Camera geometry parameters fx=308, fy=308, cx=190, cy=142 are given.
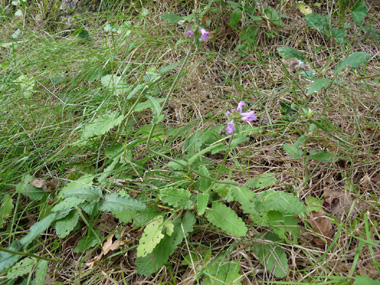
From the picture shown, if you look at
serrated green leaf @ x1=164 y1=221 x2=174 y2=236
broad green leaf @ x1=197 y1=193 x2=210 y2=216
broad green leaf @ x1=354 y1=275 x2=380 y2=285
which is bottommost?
serrated green leaf @ x1=164 y1=221 x2=174 y2=236

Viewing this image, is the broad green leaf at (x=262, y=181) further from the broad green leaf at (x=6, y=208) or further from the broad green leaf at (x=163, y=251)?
the broad green leaf at (x=6, y=208)

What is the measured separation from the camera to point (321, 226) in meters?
1.38

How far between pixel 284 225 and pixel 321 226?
177 millimetres

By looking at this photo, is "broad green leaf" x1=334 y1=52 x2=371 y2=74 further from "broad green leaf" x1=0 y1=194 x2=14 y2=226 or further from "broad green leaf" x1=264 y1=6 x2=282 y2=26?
"broad green leaf" x1=0 y1=194 x2=14 y2=226

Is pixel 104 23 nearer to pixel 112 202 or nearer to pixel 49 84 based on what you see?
pixel 49 84

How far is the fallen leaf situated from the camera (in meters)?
1.34

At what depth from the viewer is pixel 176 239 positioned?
4.54 feet

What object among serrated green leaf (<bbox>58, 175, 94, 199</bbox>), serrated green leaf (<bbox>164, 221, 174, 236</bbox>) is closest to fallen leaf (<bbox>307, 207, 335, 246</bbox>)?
serrated green leaf (<bbox>164, 221, 174, 236</bbox>)

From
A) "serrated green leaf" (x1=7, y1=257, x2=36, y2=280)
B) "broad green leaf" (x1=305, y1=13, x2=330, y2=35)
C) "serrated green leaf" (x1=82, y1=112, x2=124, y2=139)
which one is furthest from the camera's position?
"broad green leaf" (x1=305, y1=13, x2=330, y2=35)

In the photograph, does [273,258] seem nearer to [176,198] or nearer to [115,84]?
[176,198]

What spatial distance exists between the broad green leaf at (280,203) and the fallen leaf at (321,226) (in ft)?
0.42

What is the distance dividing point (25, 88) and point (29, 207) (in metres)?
0.96

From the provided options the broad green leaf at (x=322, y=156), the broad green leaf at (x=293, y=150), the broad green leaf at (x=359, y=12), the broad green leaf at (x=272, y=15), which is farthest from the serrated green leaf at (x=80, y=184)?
the broad green leaf at (x=359, y=12)

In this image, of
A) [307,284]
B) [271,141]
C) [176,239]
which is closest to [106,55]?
[271,141]
